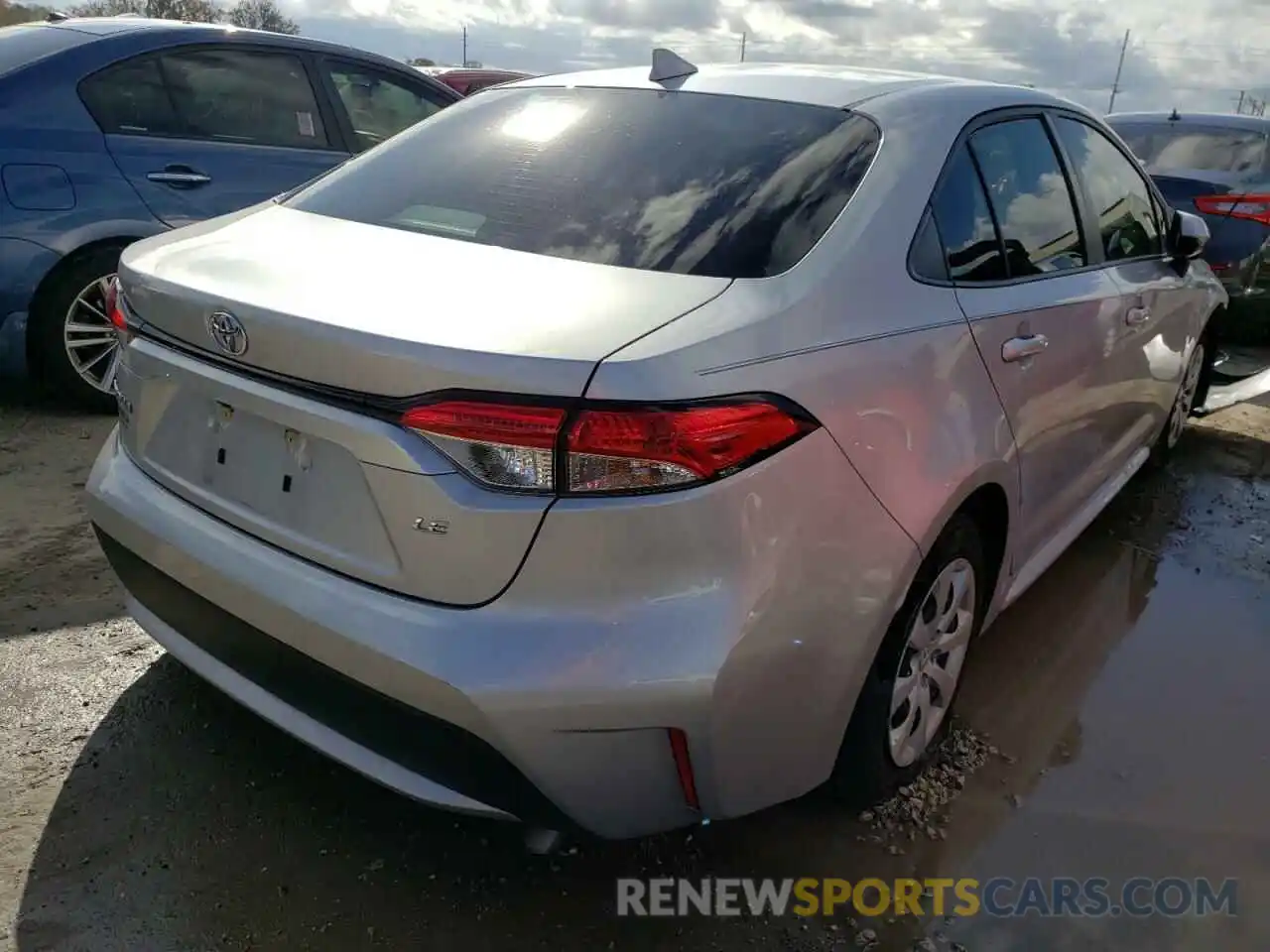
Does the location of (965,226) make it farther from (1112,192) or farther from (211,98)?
(211,98)

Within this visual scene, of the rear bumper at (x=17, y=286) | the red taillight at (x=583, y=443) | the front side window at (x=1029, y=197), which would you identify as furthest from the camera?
the rear bumper at (x=17, y=286)

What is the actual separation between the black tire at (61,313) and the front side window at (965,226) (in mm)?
3364

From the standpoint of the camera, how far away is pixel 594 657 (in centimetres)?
165

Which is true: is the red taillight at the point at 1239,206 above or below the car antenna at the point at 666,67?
below

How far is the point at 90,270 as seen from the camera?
4.26m

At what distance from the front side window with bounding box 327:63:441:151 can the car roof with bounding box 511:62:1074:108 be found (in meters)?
2.56

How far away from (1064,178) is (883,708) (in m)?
1.80

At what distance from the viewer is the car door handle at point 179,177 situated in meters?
4.43

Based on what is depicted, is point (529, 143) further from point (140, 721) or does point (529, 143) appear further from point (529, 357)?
point (140, 721)

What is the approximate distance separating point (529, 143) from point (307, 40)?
3135 millimetres

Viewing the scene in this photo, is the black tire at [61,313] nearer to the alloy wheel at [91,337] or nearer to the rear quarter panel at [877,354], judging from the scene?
the alloy wheel at [91,337]

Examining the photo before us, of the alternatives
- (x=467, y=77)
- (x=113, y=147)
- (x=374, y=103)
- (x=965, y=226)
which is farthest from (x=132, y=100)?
(x=467, y=77)

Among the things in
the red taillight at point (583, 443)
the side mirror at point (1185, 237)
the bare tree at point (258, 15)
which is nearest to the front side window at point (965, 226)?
the red taillight at point (583, 443)

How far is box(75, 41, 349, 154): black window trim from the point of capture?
4375 millimetres
